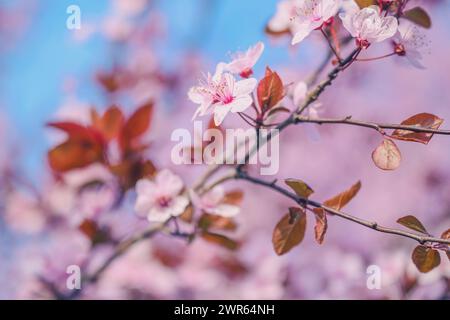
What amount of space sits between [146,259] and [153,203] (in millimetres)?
886

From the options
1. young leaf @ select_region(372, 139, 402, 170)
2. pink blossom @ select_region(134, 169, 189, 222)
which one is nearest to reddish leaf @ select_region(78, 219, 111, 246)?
pink blossom @ select_region(134, 169, 189, 222)

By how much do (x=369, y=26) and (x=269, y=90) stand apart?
0.17 meters

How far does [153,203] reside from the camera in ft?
3.18

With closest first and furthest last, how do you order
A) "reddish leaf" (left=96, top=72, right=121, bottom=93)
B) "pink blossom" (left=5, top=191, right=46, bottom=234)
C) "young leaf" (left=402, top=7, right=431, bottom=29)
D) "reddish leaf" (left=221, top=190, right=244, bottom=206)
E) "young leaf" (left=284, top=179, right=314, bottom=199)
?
"young leaf" (left=284, top=179, right=314, bottom=199) → "young leaf" (left=402, top=7, right=431, bottom=29) → "reddish leaf" (left=221, top=190, right=244, bottom=206) → "pink blossom" (left=5, top=191, right=46, bottom=234) → "reddish leaf" (left=96, top=72, right=121, bottom=93)

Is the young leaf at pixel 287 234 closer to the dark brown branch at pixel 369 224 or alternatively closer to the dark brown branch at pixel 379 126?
the dark brown branch at pixel 369 224

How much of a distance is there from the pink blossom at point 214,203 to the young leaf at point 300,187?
0.18 metres

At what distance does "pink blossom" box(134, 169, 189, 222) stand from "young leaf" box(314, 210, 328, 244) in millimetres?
268

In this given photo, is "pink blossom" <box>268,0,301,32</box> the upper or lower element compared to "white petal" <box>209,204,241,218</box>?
upper

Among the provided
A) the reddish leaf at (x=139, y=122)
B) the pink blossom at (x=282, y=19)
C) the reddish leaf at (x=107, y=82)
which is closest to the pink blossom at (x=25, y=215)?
the reddish leaf at (x=107, y=82)

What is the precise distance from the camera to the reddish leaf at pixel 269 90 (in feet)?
2.58

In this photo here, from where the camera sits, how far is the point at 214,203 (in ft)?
3.23

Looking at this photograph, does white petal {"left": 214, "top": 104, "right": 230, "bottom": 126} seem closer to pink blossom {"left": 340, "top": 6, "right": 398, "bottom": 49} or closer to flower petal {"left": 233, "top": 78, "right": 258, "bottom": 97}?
flower petal {"left": 233, "top": 78, "right": 258, "bottom": 97}

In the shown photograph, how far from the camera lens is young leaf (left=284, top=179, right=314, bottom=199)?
31.5 inches

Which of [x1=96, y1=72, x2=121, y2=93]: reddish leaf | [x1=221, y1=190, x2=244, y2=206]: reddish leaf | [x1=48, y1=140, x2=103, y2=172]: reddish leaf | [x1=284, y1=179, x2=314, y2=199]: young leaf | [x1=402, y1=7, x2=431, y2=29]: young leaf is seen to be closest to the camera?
[x1=284, y1=179, x2=314, y2=199]: young leaf
